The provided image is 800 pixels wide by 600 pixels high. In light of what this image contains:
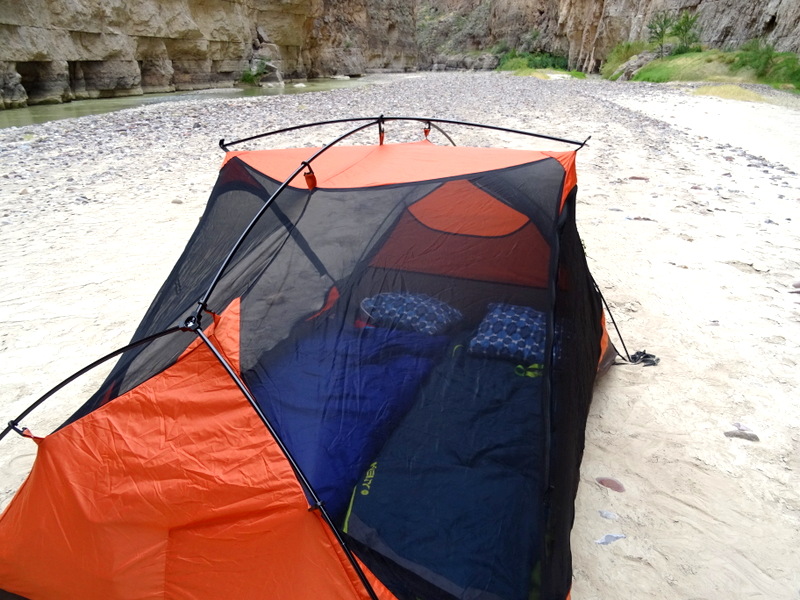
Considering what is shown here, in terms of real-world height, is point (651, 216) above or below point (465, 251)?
below

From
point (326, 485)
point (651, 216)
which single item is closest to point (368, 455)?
point (326, 485)

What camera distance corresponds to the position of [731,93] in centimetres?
1462

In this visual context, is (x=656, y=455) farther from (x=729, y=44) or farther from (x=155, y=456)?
(x=729, y=44)

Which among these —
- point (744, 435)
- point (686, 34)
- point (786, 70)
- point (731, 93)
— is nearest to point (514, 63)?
point (686, 34)

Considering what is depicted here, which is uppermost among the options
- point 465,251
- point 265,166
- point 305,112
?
point 265,166

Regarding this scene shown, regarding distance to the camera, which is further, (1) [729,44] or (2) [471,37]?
(2) [471,37]

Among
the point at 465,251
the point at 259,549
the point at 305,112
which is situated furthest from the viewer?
the point at 305,112

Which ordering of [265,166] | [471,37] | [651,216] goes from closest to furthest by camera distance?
[265,166], [651,216], [471,37]

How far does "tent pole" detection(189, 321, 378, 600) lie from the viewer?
1.38 metres

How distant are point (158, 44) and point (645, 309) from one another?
23.1m

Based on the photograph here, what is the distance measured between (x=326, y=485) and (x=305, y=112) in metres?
12.8

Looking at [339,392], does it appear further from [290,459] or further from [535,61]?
[535,61]

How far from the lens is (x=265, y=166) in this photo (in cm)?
237

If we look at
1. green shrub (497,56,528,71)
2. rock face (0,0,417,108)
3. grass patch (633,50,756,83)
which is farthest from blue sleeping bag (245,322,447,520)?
green shrub (497,56,528,71)
